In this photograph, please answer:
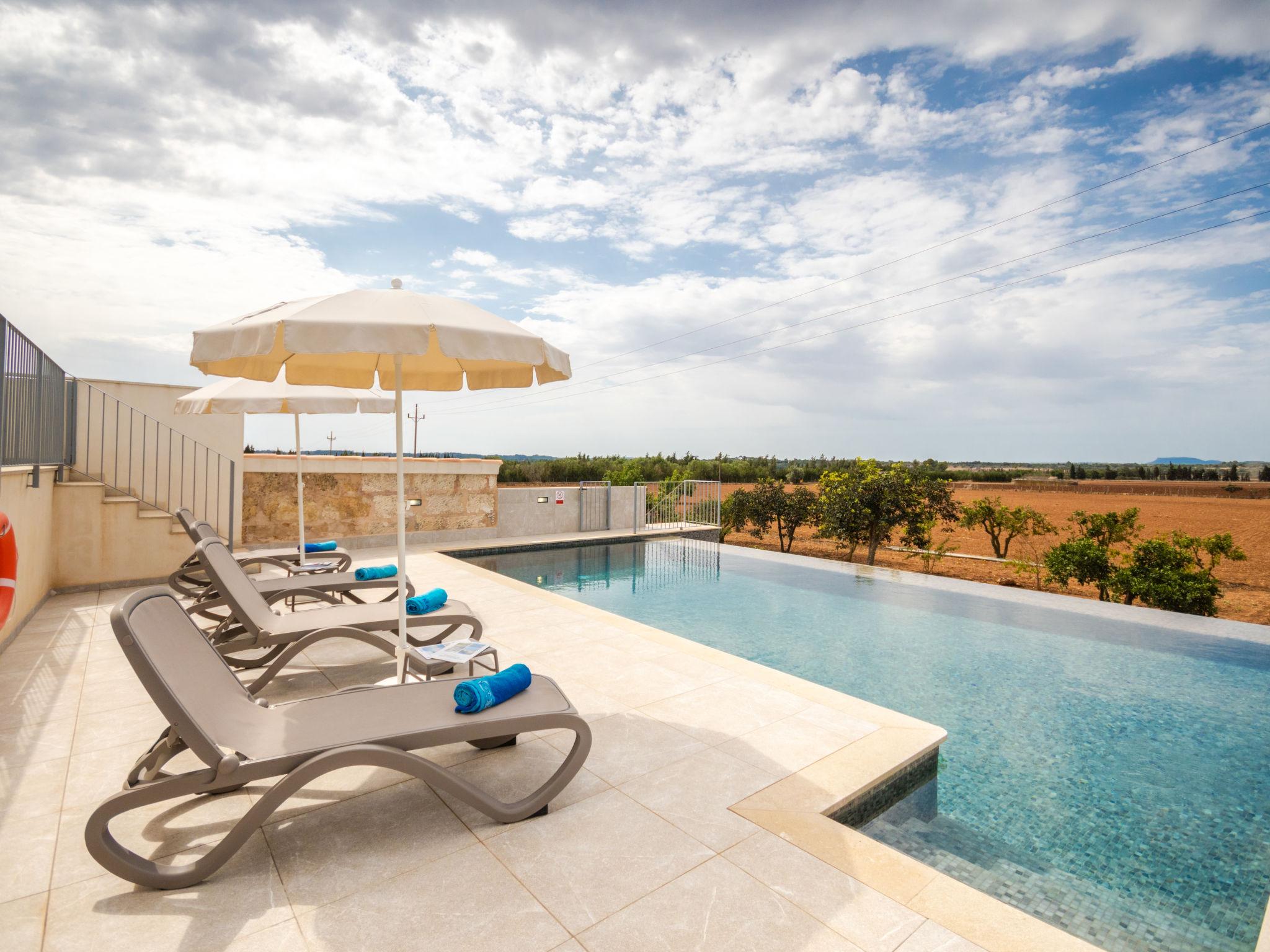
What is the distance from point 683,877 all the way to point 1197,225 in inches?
652

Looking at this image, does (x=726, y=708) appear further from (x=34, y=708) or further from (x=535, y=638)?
(x=34, y=708)

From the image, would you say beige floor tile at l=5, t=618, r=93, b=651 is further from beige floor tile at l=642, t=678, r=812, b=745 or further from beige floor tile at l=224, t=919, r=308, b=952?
beige floor tile at l=642, t=678, r=812, b=745

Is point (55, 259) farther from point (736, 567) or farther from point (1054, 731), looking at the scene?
point (1054, 731)

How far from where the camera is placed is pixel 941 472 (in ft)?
42.8

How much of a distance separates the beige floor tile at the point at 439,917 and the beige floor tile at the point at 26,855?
42.6 inches

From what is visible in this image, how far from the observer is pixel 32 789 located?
9.54 feet

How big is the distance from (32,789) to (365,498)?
8469 mm

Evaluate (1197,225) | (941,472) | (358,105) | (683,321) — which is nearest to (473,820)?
(358,105)

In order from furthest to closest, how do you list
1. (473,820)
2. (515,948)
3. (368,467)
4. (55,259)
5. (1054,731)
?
(368,467) → (55,259) → (1054,731) → (473,820) → (515,948)

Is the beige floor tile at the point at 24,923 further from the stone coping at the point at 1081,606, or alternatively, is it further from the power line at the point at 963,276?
the stone coping at the point at 1081,606

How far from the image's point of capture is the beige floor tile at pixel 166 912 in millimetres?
1956

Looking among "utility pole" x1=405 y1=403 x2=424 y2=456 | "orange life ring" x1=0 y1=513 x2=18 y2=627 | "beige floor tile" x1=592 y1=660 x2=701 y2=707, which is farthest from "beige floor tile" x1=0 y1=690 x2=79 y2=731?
"utility pole" x1=405 y1=403 x2=424 y2=456

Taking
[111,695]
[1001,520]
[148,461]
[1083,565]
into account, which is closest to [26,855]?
[111,695]

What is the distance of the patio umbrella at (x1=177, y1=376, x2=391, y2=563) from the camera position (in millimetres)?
6555
